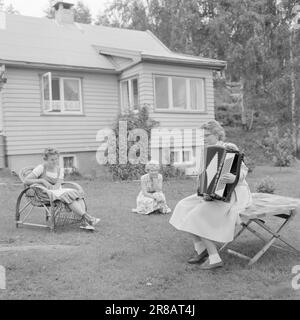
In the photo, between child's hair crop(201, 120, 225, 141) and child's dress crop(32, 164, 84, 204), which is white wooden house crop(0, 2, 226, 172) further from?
child's hair crop(201, 120, 225, 141)

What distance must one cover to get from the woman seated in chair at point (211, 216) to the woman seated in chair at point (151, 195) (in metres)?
2.68

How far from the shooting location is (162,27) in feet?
84.8

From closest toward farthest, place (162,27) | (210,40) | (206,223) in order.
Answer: (206,223), (210,40), (162,27)

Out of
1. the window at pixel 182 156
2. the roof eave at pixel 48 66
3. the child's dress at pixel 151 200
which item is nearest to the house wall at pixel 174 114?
the window at pixel 182 156

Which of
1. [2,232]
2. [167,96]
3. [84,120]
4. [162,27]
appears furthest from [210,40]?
[2,232]

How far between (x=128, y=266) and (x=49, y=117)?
35.4ft

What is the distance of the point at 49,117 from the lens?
48.3ft

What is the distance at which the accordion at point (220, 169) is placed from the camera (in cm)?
459

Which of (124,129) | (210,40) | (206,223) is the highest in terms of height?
(210,40)

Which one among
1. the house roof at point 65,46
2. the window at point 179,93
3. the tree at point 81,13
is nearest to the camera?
the house roof at point 65,46

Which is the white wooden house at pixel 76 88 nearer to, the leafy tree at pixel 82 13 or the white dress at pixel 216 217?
the white dress at pixel 216 217

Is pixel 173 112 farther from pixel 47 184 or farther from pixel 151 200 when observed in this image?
pixel 47 184
